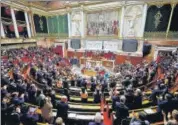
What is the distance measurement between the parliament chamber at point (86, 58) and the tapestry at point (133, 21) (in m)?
0.02

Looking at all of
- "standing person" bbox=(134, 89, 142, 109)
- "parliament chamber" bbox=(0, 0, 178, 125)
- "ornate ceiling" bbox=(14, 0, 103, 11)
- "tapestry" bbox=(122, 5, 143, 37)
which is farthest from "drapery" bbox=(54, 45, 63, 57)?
"standing person" bbox=(134, 89, 142, 109)

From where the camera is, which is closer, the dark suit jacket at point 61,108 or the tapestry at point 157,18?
the dark suit jacket at point 61,108

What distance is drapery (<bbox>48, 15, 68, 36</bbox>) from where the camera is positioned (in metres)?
3.38

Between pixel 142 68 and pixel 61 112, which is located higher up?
pixel 142 68

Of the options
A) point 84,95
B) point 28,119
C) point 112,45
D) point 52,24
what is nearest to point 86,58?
point 112,45

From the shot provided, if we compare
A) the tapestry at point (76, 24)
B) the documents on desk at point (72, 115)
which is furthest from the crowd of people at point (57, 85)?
the tapestry at point (76, 24)

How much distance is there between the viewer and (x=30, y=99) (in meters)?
3.09

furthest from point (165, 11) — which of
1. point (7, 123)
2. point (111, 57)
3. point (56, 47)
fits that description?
point (7, 123)

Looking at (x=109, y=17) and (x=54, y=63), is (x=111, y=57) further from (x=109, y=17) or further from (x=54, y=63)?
(x=54, y=63)

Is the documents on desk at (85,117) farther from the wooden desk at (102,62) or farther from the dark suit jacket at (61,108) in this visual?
the wooden desk at (102,62)

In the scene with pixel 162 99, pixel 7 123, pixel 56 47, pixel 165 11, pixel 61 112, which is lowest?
pixel 7 123

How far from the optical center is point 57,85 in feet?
10.7

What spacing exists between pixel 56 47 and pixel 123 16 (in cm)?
148

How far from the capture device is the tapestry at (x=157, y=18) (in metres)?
2.98
